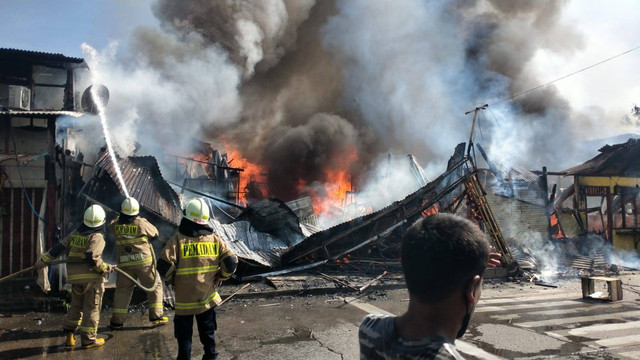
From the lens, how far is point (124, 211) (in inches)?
231

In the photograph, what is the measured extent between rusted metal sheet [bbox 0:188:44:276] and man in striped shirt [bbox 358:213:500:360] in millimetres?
8262

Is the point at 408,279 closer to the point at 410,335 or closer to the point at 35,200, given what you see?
the point at 410,335

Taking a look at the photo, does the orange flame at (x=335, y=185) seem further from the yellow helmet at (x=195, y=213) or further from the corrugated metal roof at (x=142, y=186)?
the yellow helmet at (x=195, y=213)

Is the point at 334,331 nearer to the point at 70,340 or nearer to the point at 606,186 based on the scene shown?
the point at 70,340

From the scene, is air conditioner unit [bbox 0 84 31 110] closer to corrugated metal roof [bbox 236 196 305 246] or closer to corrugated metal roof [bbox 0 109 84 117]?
corrugated metal roof [bbox 0 109 84 117]

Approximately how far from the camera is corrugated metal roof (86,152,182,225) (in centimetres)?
888

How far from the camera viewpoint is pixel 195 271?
→ 4.20 m

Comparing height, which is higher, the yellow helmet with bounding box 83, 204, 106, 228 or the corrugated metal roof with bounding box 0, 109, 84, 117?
the corrugated metal roof with bounding box 0, 109, 84, 117

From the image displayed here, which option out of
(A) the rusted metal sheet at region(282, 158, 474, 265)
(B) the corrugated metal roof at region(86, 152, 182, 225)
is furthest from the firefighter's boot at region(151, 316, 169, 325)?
(A) the rusted metal sheet at region(282, 158, 474, 265)

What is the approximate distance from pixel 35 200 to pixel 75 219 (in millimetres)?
871

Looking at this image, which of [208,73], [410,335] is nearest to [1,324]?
[410,335]

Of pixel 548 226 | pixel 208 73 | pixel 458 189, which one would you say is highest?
pixel 208 73

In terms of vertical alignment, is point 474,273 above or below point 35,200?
below

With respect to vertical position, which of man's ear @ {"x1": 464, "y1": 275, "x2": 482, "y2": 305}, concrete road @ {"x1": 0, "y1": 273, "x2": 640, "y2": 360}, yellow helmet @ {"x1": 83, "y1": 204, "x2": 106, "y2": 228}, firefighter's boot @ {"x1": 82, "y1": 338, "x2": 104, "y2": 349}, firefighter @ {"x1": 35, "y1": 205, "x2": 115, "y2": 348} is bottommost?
concrete road @ {"x1": 0, "y1": 273, "x2": 640, "y2": 360}
